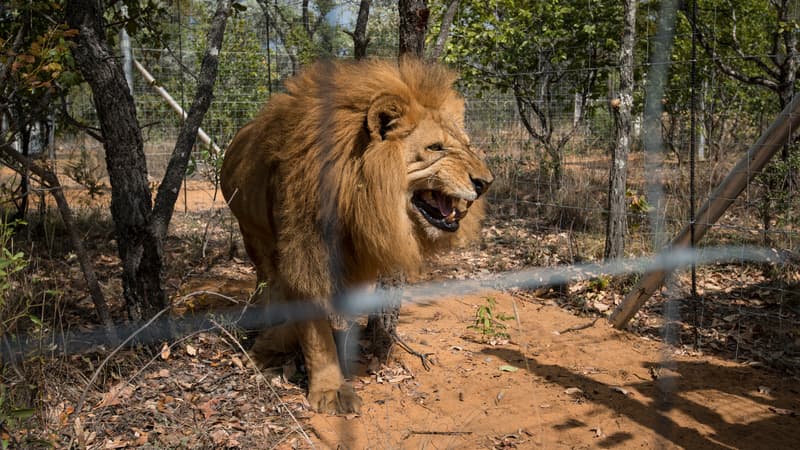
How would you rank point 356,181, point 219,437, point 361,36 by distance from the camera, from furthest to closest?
point 361,36 < point 356,181 < point 219,437

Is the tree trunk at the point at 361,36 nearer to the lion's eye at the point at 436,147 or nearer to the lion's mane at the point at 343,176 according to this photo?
the lion's mane at the point at 343,176

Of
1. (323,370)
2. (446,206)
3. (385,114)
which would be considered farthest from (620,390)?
(385,114)

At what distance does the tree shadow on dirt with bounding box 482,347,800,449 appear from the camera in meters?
3.86

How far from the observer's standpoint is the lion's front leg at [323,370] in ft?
13.6

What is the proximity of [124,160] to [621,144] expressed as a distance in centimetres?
463

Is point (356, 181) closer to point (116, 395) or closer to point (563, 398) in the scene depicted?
point (116, 395)

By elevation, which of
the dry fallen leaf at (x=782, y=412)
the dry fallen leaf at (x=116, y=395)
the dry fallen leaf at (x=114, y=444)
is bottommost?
the dry fallen leaf at (x=782, y=412)

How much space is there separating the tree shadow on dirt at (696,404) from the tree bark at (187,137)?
279 cm

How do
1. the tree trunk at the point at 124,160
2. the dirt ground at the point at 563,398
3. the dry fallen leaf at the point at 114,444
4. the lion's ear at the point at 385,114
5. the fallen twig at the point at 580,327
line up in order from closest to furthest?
the dry fallen leaf at the point at 114,444 < the lion's ear at the point at 385,114 < the dirt ground at the point at 563,398 < the tree trunk at the point at 124,160 < the fallen twig at the point at 580,327

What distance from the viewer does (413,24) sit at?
4.88 meters

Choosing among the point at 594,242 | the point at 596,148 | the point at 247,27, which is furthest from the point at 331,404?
the point at 247,27

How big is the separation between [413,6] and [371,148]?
1.71 metres

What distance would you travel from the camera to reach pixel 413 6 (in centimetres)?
481

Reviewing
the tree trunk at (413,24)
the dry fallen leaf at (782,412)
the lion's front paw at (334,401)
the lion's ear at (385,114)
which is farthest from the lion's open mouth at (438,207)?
the dry fallen leaf at (782,412)
